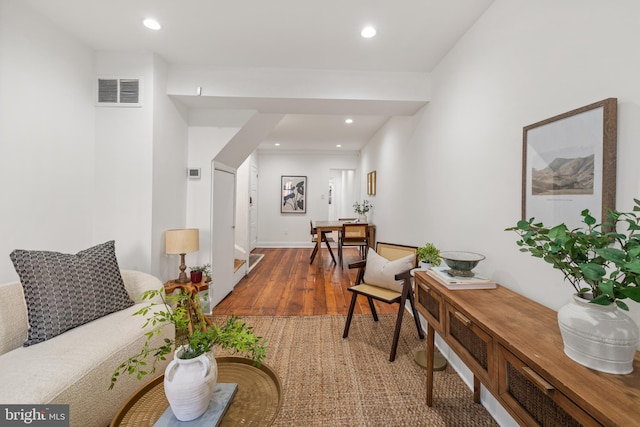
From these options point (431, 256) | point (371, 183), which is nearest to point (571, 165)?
point (431, 256)

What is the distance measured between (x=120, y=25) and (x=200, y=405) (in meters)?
2.67

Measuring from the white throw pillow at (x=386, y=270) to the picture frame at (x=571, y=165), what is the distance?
104 centimetres

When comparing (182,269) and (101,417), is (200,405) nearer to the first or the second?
(101,417)

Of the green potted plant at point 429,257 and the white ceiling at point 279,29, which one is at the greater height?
the white ceiling at point 279,29

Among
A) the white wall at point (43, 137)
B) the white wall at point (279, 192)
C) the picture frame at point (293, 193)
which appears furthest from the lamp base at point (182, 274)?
the picture frame at point (293, 193)

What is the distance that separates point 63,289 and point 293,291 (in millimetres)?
2538

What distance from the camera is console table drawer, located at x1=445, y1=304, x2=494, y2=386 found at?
3.35 feet

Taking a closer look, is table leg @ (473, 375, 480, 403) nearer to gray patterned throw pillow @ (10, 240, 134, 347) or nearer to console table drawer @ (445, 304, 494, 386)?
console table drawer @ (445, 304, 494, 386)

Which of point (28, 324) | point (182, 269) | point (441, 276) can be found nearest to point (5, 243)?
point (28, 324)

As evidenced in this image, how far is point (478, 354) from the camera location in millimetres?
1094

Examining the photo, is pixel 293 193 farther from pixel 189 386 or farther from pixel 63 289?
pixel 189 386

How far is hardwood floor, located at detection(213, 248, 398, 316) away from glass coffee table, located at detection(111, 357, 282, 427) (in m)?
1.75

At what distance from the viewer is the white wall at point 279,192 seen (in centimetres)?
701

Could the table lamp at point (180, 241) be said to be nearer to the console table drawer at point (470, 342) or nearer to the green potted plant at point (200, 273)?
the green potted plant at point (200, 273)
